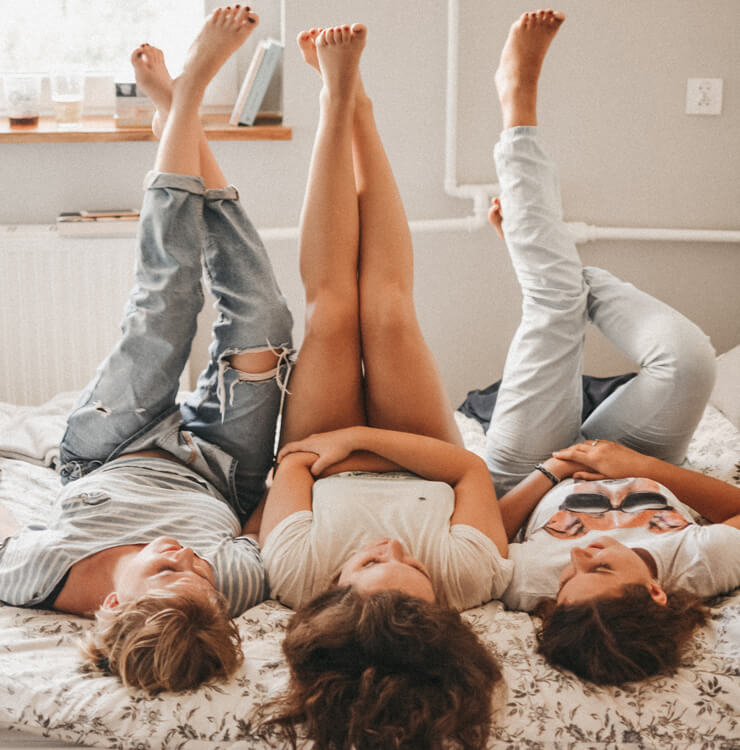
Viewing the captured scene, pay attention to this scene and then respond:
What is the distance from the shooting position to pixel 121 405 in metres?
1.44

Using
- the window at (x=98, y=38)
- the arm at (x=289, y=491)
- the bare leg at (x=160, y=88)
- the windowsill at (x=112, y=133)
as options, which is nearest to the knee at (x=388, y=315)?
the arm at (x=289, y=491)

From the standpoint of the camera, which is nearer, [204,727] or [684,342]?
[204,727]

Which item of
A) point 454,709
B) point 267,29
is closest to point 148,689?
point 454,709

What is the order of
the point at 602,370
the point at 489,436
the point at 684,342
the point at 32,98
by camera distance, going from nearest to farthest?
the point at 684,342
the point at 489,436
the point at 32,98
the point at 602,370

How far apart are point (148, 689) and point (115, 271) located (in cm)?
145

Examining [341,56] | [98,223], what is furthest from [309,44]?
[98,223]

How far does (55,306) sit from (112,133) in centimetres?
46

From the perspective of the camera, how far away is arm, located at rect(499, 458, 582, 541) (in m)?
1.51

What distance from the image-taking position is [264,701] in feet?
3.47

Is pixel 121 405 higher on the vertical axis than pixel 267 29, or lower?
lower

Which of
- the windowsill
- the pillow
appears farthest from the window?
the pillow

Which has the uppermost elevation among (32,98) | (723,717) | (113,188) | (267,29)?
(267,29)

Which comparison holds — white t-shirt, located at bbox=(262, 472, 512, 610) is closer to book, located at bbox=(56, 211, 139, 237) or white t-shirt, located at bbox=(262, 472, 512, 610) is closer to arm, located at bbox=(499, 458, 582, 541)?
arm, located at bbox=(499, 458, 582, 541)

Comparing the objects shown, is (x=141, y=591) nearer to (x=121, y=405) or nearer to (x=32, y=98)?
(x=121, y=405)
